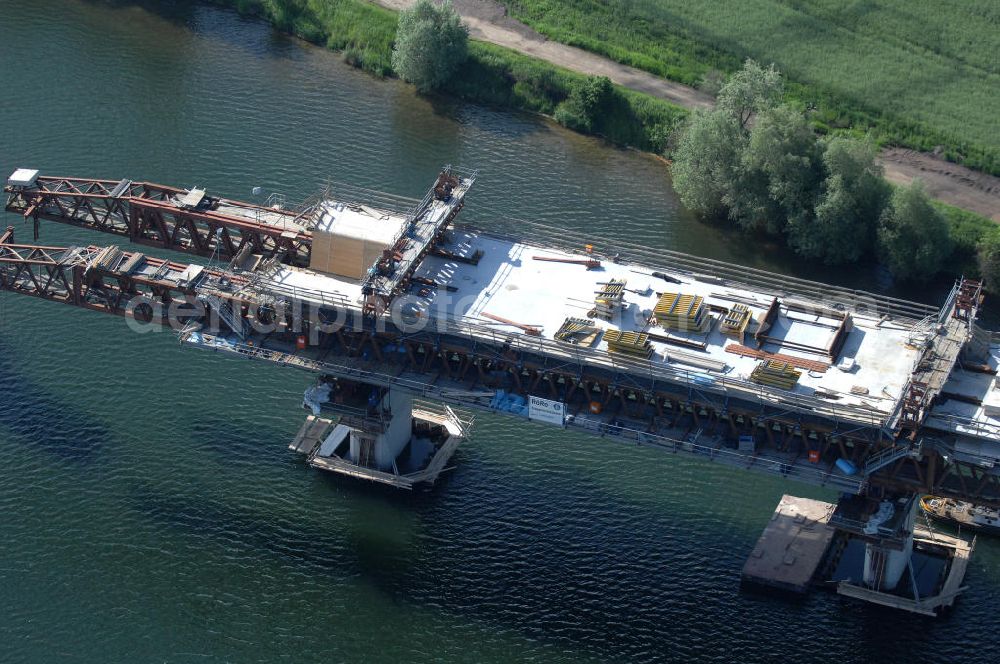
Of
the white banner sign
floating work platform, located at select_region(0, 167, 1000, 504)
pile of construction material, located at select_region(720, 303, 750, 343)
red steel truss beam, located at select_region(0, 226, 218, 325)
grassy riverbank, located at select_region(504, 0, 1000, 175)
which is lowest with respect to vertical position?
red steel truss beam, located at select_region(0, 226, 218, 325)

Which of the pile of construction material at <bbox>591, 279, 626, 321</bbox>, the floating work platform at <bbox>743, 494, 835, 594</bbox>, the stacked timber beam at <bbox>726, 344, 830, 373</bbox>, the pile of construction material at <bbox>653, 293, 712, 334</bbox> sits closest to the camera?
the stacked timber beam at <bbox>726, 344, 830, 373</bbox>

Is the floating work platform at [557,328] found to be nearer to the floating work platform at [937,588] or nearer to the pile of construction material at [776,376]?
the pile of construction material at [776,376]

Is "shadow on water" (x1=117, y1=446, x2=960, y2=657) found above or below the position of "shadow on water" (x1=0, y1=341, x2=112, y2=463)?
above

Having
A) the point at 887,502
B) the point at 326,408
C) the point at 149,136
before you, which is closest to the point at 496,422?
the point at 326,408

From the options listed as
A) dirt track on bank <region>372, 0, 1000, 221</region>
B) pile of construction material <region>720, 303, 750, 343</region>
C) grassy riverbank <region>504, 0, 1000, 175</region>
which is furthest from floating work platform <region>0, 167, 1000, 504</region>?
grassy riverbank <region>504, 0, 1000, 175</region>

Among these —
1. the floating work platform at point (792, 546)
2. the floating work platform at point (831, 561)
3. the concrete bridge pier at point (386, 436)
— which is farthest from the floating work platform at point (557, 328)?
the floating work platform at point (792, 546)

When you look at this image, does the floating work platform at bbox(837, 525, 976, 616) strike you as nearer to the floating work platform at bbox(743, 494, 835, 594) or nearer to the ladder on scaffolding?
the floating work platform at bbox(743, 494, 835, 594)
